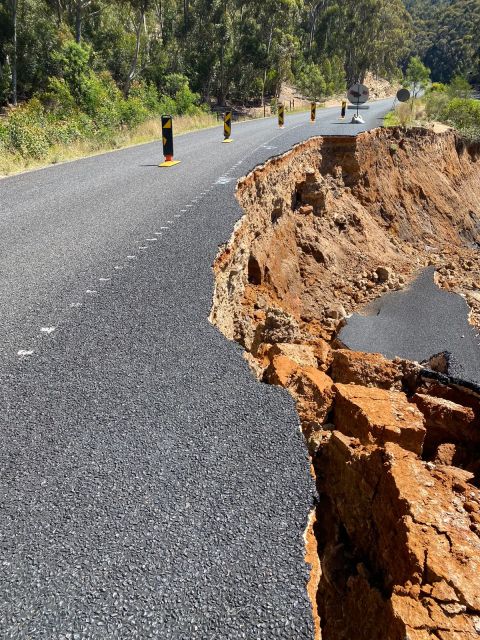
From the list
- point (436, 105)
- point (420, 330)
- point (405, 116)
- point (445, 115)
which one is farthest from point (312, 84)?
point (420, 330)

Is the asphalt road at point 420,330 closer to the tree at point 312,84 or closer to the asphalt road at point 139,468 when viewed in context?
the asphalt road at point 139,468

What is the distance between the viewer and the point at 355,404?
3.77m

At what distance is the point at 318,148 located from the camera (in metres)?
13.5

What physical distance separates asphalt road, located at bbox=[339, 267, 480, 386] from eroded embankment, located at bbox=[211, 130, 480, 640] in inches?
17.6

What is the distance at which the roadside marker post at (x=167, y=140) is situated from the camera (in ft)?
33.9

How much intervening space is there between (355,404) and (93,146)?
1229 centimetres

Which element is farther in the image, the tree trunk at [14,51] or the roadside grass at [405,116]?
the tree trunk at [14,51]

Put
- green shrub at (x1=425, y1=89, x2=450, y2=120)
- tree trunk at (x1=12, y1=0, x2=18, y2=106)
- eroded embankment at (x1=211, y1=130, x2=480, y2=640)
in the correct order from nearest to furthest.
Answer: eroded embankment at (x1=211, y1=130, x2=480, y2=640) < green shrub at (x1=425, y1=89, x2=450, y2=120) < tree trunk at (x1=12, y1=0, x2=18, y2=106)

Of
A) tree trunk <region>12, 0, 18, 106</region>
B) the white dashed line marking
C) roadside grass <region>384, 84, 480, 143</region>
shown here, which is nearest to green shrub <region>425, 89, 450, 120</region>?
roadside grass <region>384, 84, 480, 143</region>

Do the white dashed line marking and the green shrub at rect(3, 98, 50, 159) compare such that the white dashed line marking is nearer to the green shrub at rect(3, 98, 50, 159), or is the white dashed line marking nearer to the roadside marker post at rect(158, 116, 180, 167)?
the roadside marker post at rect(158, 116, 180, 167)

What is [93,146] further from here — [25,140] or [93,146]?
[25,140]

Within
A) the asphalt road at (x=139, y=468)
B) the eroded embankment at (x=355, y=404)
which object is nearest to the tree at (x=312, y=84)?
the eroded embankment at (x=355, y=404)

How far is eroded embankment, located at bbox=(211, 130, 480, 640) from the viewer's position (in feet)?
8.05

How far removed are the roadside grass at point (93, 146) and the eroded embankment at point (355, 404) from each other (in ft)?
16.8
